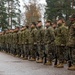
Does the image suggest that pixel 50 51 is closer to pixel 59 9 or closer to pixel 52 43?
pixel 52 43

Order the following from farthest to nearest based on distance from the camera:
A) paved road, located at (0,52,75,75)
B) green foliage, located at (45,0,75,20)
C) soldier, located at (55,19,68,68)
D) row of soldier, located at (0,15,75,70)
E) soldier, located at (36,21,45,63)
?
green foliage, located at (45,0,75,20)
soldier, located at (36,21,45,63)
soldier, located at (55,19,68,68)
row of soldier, located at (0,15,75,70)
paved road, located at (0,52,75,75)

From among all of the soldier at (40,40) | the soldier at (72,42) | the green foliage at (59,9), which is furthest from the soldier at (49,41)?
the green foliage at (59,9)

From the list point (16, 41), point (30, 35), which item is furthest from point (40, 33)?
point (16, 41)

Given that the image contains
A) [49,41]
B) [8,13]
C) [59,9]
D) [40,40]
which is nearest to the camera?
[49,41]

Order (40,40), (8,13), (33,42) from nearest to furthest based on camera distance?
(40,40) → (33,42) → (8,13)

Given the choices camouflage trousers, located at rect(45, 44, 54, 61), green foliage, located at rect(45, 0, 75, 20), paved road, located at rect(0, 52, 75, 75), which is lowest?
paved road, located at rect(0, 52, 75, 75)

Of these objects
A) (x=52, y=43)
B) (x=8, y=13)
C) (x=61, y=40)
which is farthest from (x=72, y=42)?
(x=8, y=13)

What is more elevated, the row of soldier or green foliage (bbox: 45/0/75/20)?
green foliage (bbox: 45/0/75/20)

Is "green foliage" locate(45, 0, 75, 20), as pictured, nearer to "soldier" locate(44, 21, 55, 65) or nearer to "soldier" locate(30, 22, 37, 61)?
"soldier" locate(30, 22, 37, 61)

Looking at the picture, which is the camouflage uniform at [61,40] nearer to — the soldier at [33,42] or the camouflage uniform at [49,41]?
the camouflage uniform at [49,41]

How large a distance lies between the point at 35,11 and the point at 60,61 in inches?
1945

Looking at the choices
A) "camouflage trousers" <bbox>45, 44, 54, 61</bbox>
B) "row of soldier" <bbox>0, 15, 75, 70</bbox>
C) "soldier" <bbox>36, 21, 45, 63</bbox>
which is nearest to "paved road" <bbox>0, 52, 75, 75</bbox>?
"row of soldier" <bbox>0, 15, 75, 70</bbox>

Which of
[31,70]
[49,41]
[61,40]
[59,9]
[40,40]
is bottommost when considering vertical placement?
[31,70]

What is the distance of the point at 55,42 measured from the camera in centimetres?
1542
